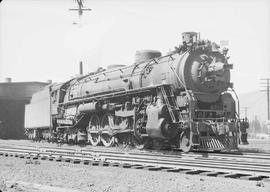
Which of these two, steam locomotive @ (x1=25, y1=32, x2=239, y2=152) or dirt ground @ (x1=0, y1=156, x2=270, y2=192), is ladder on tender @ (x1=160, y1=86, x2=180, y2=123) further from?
dirt ground @ (x1=0, y1=156, x2=270, y2=192)

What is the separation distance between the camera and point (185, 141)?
14.5 meters

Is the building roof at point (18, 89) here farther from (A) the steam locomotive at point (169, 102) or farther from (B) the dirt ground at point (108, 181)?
(B) the dirt ground at point (108, 181)

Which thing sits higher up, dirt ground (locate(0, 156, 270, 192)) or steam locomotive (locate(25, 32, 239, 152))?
steam locomotive (locate(25, 32, 239, 152))

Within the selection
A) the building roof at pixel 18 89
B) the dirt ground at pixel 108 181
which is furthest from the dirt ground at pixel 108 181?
the building roof at pixel 18 89

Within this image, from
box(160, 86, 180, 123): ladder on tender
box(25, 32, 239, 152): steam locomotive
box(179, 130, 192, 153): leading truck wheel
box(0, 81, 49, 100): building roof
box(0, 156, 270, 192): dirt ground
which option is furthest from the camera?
box(0, 81, 49, 100): building roof

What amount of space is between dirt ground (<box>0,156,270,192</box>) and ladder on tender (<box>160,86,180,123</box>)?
16.8ft

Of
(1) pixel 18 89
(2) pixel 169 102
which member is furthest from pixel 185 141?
(1) pixel 18 89

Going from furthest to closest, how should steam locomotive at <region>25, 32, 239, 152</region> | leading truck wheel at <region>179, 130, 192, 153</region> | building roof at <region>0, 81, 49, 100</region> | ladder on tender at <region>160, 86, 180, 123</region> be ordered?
building roof at <region>0, 81, 49, 100</region> → ladder on tender at <region>160, 86, 180, 123</region> → steam locomotive at <region>25, 32, 239, 152</region> → leading truck wheel at <region>179, 130, 192, 153</region>

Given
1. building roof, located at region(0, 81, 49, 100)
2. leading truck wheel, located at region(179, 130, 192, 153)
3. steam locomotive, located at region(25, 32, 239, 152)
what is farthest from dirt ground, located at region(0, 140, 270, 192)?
building roof, located at region(0, 81, 49, 100)

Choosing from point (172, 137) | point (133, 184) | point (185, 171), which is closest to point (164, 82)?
point (172, 137)

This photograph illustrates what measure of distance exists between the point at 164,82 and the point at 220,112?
2.38 metres

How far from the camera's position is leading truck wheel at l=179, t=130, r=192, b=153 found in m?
14.2

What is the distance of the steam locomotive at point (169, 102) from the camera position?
47.3 ft

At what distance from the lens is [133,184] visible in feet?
25.8
